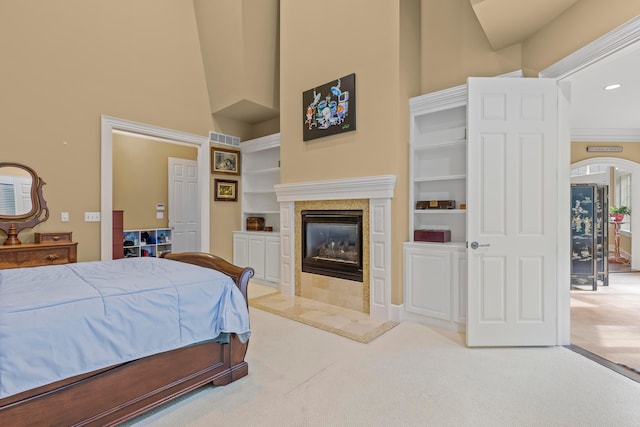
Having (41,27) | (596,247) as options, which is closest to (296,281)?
(41,27)

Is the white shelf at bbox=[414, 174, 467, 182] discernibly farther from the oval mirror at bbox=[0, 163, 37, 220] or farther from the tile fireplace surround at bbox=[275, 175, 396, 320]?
the oval mirror at bbox=[0, 163, 37, 220]

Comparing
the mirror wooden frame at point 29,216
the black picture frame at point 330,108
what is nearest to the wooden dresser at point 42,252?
the mirror wooden frame at point 29,216

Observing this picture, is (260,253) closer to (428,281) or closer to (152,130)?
(152,130)

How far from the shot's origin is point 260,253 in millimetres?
5359

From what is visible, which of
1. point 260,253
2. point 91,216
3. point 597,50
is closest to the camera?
point 597,50

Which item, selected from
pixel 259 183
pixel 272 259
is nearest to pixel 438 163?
pixel 272 259

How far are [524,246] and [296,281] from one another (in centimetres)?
285

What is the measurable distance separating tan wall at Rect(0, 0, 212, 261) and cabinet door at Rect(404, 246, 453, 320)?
401 centimetres

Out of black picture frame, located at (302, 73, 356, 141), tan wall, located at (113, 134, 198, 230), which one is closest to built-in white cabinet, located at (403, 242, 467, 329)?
black picture frame, located at (302, 73, 356, 141)

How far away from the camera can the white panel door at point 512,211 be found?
2.87 meters

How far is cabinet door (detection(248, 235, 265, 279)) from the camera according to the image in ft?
17.5

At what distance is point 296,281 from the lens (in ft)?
15.1

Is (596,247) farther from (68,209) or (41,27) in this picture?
(41,27)

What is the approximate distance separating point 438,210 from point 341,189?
115 centimetres
